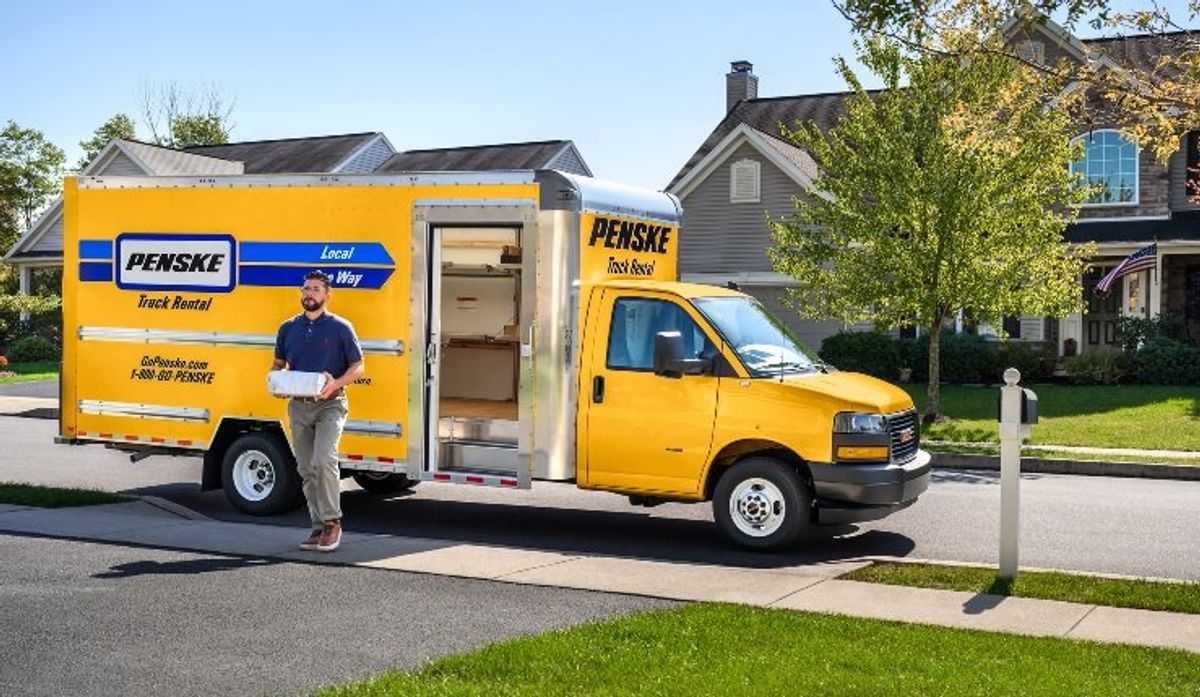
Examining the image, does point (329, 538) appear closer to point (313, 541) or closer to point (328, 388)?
point (313, 541)

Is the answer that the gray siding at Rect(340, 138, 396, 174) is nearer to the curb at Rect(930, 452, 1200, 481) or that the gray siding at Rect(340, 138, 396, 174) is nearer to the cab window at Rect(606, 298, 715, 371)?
the curb at Rect(930, 452, 1200, 481)

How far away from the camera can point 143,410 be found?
13258mm

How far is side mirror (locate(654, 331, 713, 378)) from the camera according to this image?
36.0ft

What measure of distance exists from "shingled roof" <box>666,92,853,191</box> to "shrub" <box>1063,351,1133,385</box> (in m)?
11.8

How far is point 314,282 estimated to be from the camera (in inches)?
415

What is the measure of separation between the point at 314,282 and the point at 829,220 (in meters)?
14.6

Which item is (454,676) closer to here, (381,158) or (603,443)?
(603,443)

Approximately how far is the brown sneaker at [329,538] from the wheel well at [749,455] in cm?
290

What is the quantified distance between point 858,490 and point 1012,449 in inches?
59.4

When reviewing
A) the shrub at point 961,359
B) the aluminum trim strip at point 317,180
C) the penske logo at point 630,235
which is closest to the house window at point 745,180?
the shrub at point 961,359

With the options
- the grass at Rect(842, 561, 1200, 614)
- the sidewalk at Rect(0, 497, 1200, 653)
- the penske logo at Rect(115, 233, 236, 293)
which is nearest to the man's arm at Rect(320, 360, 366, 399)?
the sidewalk at Rect(0, 497, 1200, 653)

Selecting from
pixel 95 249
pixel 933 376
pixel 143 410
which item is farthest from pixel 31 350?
pixel 143 410

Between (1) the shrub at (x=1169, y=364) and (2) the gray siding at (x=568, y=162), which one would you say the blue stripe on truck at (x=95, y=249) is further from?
(2) the gray siding at (x=568, y=162)

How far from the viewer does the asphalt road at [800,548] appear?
36.9 feet
